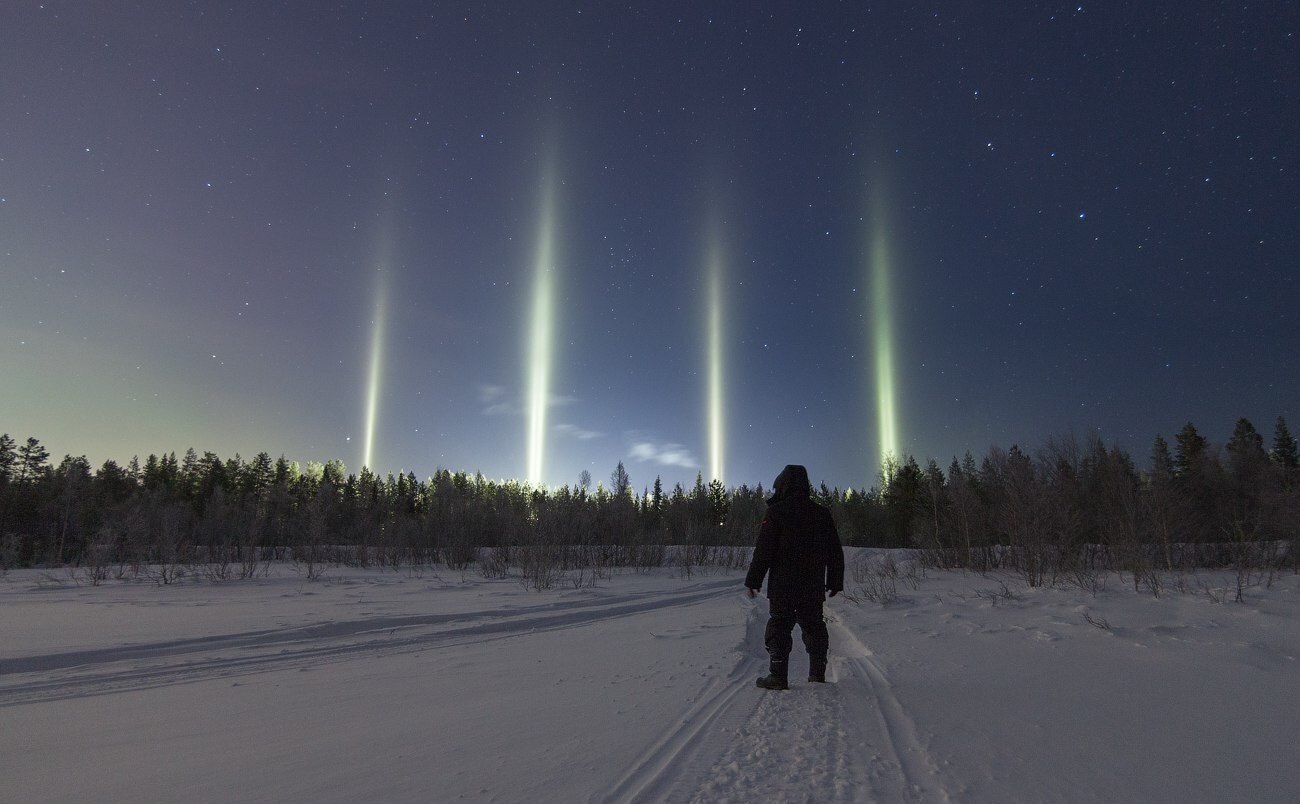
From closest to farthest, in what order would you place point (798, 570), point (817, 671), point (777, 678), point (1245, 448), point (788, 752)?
point (788, 752), point (777, 678), point (817, 671), point (798, 570), point (1245, 448)

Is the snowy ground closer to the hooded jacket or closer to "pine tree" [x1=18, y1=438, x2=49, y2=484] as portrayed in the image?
the hooded jacket

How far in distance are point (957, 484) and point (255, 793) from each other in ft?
118

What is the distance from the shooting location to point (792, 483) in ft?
18.4

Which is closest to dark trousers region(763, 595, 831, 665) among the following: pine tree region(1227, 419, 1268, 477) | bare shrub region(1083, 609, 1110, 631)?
bare shrub region(1083, 609, 1110, 631)

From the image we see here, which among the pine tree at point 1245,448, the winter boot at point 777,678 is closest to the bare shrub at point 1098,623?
the winter boot at point 777,678

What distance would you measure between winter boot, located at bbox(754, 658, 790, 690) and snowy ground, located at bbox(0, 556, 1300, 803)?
13cm

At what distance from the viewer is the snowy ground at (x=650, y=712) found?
2.83 metres

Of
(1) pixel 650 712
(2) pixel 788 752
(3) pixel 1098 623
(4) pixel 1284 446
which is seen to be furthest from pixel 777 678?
(4) pixel 1284 446

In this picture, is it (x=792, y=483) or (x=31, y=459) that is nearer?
(x=792, y=483)

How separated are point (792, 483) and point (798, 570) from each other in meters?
0.82

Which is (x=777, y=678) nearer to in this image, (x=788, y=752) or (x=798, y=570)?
(x=798, y=570)

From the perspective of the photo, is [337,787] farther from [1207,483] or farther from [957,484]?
[1207,483]

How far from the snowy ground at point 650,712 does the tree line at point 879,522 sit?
9630 millimetres

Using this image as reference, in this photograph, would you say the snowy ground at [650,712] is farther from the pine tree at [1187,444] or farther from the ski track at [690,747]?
the pine tree at [1187,444]
